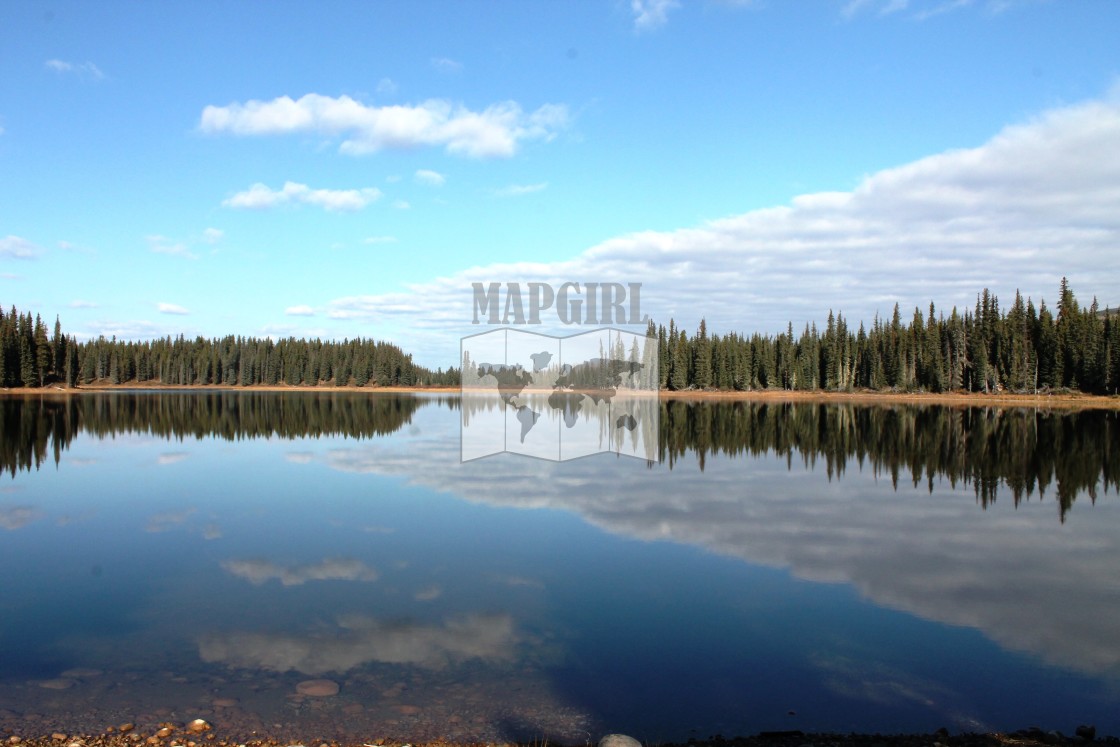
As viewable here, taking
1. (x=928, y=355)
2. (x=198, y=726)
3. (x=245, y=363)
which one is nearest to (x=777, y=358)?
(x=928, y=355)

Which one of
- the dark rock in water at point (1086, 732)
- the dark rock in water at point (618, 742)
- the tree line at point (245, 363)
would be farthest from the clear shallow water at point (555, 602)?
the tree line at point (245, 363)

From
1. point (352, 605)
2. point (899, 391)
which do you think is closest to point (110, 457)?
point (352, 605)

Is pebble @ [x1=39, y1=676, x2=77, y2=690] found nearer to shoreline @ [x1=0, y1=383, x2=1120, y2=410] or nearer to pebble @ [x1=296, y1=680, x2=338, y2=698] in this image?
pebble @ [x1=296, y1=680, x2=338, y2=698]

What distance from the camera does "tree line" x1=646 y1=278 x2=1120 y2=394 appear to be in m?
85.2

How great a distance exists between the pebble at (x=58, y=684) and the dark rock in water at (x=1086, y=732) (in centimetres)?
987

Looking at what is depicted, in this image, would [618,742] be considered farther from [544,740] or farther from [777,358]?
[777,358]

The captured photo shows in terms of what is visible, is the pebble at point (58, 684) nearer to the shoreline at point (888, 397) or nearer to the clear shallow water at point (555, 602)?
the clear shallow water at point (555, 602)

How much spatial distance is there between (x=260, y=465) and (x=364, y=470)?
4.06m

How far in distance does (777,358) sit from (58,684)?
392ft

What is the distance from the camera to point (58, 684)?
25.4 ft

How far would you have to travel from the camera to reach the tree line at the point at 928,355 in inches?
3354

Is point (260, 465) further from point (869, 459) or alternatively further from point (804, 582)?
point (869, 459)

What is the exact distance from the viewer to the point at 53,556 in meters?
13.2

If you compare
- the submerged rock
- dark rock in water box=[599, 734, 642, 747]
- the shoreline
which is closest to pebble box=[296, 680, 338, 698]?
the submerged rock
